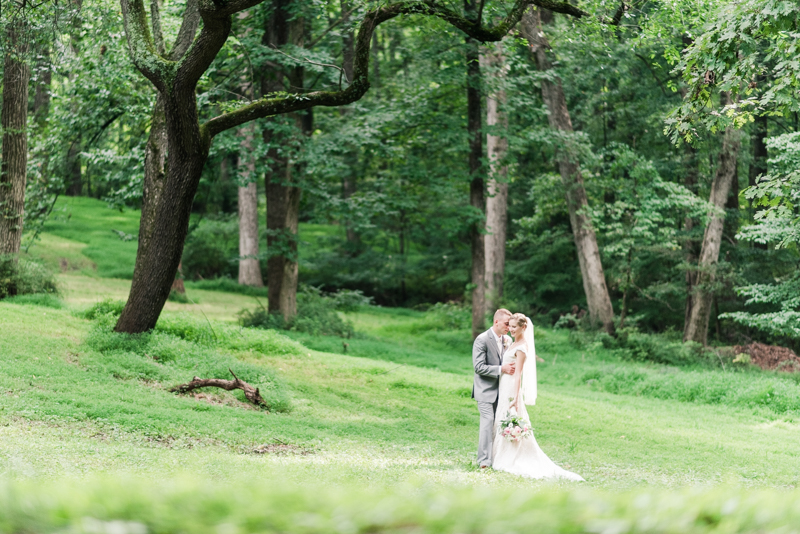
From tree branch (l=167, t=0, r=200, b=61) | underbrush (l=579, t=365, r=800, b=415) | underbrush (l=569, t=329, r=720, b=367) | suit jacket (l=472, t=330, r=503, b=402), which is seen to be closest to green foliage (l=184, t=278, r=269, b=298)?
underbrush (l=569, t=329, r=720, b=367)

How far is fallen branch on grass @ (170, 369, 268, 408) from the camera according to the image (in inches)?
419

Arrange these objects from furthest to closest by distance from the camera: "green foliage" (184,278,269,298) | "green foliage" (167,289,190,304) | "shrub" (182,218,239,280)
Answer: "shrub" (182,218,239,280) → "green foliage" (184,278,269,298) → "green foliage" (167,289,190,304)

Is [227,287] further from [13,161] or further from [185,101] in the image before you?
[185,101]

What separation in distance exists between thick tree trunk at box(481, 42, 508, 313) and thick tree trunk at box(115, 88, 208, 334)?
26.9 ft

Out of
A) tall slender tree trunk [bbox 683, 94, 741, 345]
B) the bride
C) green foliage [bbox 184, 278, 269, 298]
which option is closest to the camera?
the bride

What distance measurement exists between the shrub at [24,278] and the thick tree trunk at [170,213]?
5.79m

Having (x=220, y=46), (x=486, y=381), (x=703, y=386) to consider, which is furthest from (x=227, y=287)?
(x=486, y=381)

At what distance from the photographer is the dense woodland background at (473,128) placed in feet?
41.5

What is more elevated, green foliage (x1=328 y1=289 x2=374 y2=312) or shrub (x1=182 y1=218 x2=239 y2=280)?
shrub (x1=182 y1=218 x2=239 y2=280)

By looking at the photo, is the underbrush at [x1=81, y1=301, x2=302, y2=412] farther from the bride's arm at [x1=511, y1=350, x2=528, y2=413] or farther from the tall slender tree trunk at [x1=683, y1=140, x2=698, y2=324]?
the tall slender tree trunk at [x1=683, y1=140, x2=698, y2=324]

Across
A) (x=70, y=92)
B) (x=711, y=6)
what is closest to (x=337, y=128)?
(x=70, y=92)

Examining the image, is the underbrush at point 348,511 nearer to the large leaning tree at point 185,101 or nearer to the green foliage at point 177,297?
the large leaning tree at point 185,101

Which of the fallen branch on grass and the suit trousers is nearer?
the suit trousers

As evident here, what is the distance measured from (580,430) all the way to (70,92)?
12918 millimetres
